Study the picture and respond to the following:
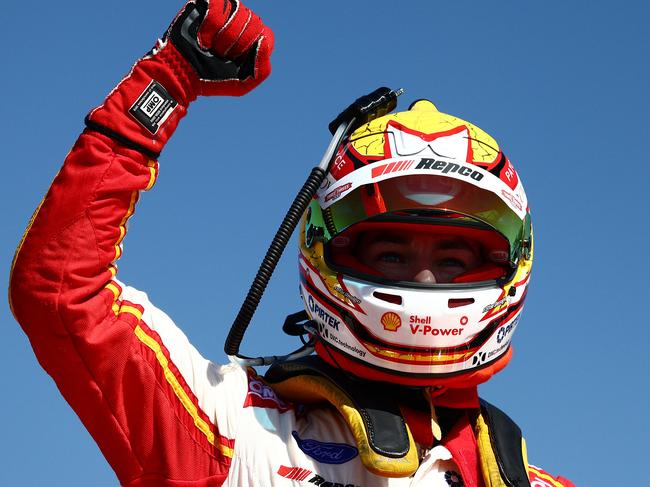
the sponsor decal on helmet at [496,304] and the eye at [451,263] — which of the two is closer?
the sponsor decal on helmet at [496,304]

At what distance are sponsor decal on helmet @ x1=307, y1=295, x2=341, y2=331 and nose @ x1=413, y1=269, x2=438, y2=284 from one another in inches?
19.6

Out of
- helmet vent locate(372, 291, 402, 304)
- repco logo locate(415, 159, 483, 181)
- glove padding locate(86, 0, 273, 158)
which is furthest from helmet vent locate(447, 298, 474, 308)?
glove padding locate(86, 0, 273, 158)

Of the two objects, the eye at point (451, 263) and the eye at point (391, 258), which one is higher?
the eye at point (451, 263)

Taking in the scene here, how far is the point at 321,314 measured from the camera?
6086mm

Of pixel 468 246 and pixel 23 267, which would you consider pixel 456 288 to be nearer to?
pixel 468 246

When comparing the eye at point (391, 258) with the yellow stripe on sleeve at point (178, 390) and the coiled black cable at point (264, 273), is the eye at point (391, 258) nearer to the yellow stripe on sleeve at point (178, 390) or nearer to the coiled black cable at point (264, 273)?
the coiled black cable at point (264, 273)

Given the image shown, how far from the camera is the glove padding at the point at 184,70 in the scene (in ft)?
16.6

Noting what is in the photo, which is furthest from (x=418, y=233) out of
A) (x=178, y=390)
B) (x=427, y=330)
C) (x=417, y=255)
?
(x=178, y=390)

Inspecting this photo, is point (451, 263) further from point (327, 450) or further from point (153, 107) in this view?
point (153, 107)

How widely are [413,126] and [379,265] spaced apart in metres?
0.86

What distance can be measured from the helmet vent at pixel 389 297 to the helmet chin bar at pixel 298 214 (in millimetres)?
565

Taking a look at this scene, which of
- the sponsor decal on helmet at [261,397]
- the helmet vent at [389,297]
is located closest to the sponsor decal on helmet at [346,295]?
the helmet vent at [389,297]

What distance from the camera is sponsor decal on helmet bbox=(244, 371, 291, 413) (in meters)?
5.76

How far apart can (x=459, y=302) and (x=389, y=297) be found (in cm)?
38
